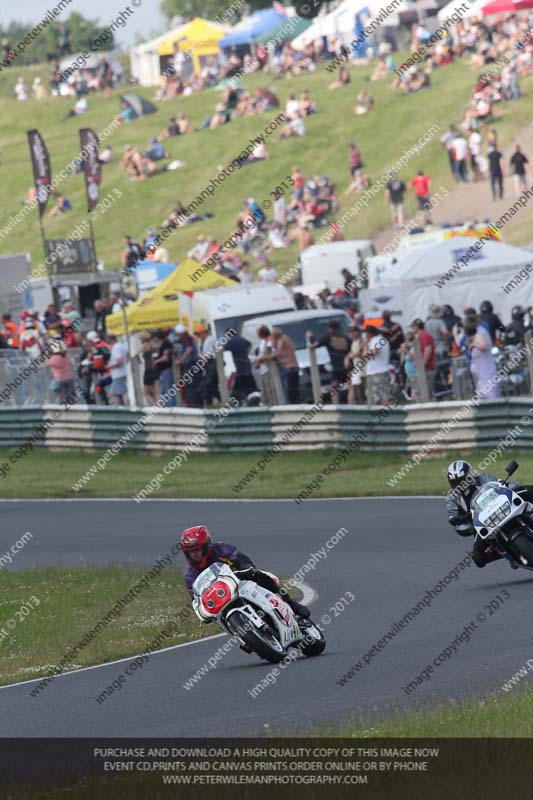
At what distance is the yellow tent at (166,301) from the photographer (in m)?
29.5

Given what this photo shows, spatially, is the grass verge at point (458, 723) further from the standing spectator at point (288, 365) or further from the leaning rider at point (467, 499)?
the standing spectator at point (288, 365)

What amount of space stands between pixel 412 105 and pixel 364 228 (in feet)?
31.6

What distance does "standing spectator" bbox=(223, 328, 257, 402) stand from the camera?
80.7 ft

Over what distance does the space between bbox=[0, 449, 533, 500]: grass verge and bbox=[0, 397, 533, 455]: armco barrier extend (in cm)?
20

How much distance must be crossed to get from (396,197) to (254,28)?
22894 millimetres

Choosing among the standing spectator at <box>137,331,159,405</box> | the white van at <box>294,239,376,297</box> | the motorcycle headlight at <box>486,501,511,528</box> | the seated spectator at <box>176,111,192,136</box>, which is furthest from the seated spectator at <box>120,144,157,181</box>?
the motorcycle headlight at <box>486,501,511,528</box>

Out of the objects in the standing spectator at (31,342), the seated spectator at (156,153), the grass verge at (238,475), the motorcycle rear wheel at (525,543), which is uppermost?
the seated spectator at (156,153)

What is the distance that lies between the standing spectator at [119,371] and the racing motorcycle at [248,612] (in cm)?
1606

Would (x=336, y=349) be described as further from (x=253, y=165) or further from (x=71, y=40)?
(x=71, y=40)

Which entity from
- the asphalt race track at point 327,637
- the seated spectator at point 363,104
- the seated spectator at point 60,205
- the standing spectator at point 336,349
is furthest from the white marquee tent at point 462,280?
the seated spectator at point 60,205

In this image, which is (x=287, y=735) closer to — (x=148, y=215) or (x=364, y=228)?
(x=364, y=228)

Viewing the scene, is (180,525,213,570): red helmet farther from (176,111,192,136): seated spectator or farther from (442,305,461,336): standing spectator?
(176,111,192,136): seated spectator

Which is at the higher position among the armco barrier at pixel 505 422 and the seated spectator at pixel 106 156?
the seated spectator at pixel 106 156

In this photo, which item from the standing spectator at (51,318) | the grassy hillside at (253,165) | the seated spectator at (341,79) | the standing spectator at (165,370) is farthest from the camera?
the seated spectator at (341,79)
